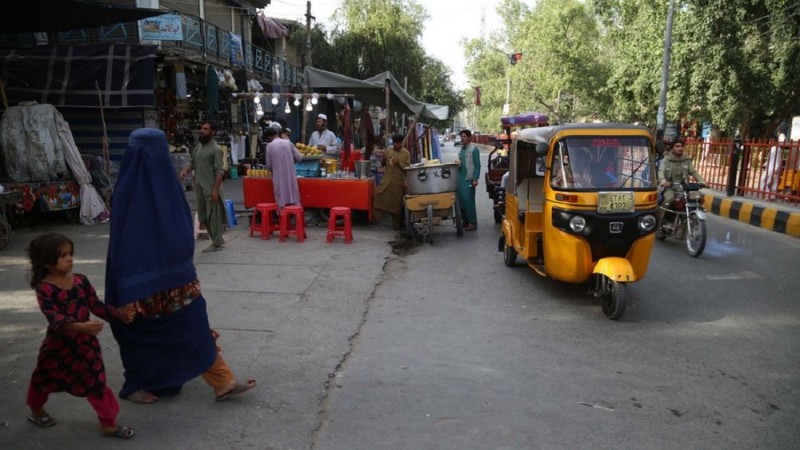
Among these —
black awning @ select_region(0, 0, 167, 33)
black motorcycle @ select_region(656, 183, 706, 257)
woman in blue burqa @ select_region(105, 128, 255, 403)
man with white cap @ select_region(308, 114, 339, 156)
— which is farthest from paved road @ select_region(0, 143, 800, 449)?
man with white cap @ select_region(308, 114, 339, 156)

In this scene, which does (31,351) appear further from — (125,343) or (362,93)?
(362,93)

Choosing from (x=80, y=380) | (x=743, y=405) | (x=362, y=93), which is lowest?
(x=743, y=405)

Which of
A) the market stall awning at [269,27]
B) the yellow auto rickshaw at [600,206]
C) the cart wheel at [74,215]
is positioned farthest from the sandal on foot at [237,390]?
the market stall awning at [269,27]

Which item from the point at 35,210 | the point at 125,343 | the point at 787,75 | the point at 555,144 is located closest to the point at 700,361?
the point at 555,144

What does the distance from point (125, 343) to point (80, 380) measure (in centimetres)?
36

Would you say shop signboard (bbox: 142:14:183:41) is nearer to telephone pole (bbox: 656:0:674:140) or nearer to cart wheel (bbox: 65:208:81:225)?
cart wheel (bbox: 65:208:81:225)

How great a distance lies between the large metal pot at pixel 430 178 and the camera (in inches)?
354

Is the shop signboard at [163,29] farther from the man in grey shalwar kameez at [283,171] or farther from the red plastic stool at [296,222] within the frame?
the red plastic stool at [296,222]

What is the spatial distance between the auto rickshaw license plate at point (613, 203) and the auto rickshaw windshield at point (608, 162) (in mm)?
226

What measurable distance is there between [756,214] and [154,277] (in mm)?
11683

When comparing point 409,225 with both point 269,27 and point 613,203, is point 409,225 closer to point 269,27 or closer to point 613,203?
point 613,203

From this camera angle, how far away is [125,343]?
3387 millimetres

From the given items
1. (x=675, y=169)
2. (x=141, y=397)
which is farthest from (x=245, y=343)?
(x=675, y=169)

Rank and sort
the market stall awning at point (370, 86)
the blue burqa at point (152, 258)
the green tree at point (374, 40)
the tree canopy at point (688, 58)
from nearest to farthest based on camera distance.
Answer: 1. the blue burqa at point (152, 258)
2. the market stall awning at point (370, 86)
3. the tree canopy at point (688, 58)
4. the green tree at point (374, 40)
